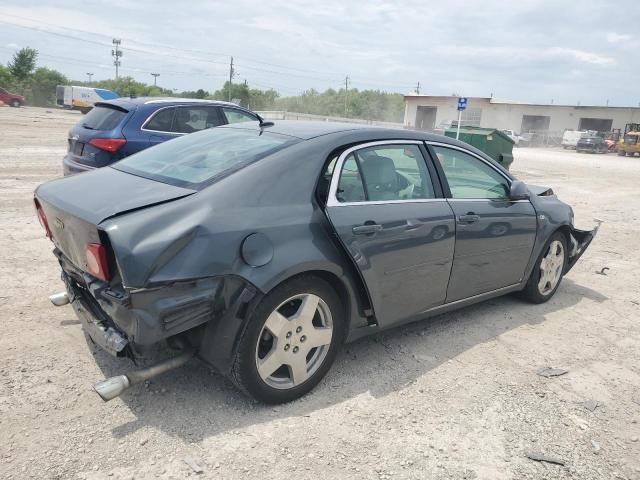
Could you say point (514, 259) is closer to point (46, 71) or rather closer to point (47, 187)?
point (47, 187)

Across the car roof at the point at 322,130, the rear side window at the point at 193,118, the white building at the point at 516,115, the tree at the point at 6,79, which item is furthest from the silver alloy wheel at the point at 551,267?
the tree at the point at 6,79

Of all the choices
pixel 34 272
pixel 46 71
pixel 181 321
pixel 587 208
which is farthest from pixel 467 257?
pixel 46 71

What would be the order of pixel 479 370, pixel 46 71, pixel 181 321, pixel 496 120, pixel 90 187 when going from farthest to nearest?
pixel 46 71 < pixel 496 120 < pixel 479 370 < pixel 90 187 < pixel 181 321

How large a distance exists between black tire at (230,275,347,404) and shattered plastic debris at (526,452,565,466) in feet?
3.99

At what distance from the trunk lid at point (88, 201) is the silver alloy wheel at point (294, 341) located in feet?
2.82

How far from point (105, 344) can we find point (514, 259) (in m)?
3.27

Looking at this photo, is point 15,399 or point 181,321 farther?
point 15,399

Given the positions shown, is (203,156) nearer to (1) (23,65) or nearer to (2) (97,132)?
(2) (97,132)

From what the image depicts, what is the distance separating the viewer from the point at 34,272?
4.87 m

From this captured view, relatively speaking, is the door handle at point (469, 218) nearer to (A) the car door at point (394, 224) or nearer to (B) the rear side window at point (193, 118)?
(A) the car door at point (394, 224)

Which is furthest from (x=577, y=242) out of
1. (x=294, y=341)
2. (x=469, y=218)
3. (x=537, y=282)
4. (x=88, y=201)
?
(x=88, y=201)

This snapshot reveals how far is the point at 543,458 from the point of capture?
2785 millimetres

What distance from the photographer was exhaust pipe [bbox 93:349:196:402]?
264 centimetres

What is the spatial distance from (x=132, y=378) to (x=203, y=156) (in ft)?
4.70
